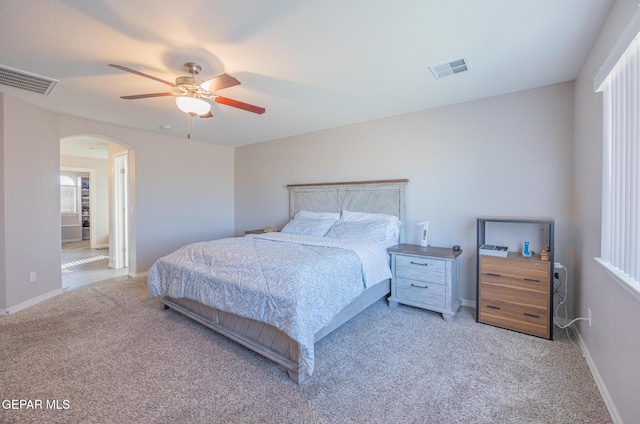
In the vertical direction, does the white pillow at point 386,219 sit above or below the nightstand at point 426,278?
above

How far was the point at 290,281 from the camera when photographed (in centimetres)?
203

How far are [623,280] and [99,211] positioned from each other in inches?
399

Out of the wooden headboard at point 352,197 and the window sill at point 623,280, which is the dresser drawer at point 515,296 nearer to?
the window sill at point 623,280

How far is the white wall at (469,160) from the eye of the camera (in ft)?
9.20

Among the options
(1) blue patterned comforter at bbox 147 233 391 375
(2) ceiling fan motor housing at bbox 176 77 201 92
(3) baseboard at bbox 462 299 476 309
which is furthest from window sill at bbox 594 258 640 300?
(2) ceiling fan motor housing at bbox 176 77 201 92

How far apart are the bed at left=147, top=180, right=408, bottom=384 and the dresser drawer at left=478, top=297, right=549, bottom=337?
1037mm

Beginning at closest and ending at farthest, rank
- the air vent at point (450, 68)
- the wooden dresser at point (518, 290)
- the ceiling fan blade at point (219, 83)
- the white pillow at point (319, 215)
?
the ceiling fan blade at point (219, 83)
the air vent at point (450, 68)
the wooden dresser at point (518, 290)
the white pillow at point (319, 215)

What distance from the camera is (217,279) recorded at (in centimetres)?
245

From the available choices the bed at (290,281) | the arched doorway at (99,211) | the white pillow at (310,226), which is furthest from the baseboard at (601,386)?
the arched doorway at (99,211)

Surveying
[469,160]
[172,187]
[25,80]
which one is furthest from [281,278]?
[172,187]

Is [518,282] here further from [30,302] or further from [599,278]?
[30,302]

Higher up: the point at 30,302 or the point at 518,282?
the point at 518,282

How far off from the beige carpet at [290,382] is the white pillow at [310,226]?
1417 millimetres

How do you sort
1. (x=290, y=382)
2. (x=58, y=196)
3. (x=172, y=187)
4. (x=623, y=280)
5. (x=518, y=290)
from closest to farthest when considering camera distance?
(x=623, y=280) < (x=290, y=382) < (x=518, y=290) < (x=58, y=196) < (x=172, y=187)
